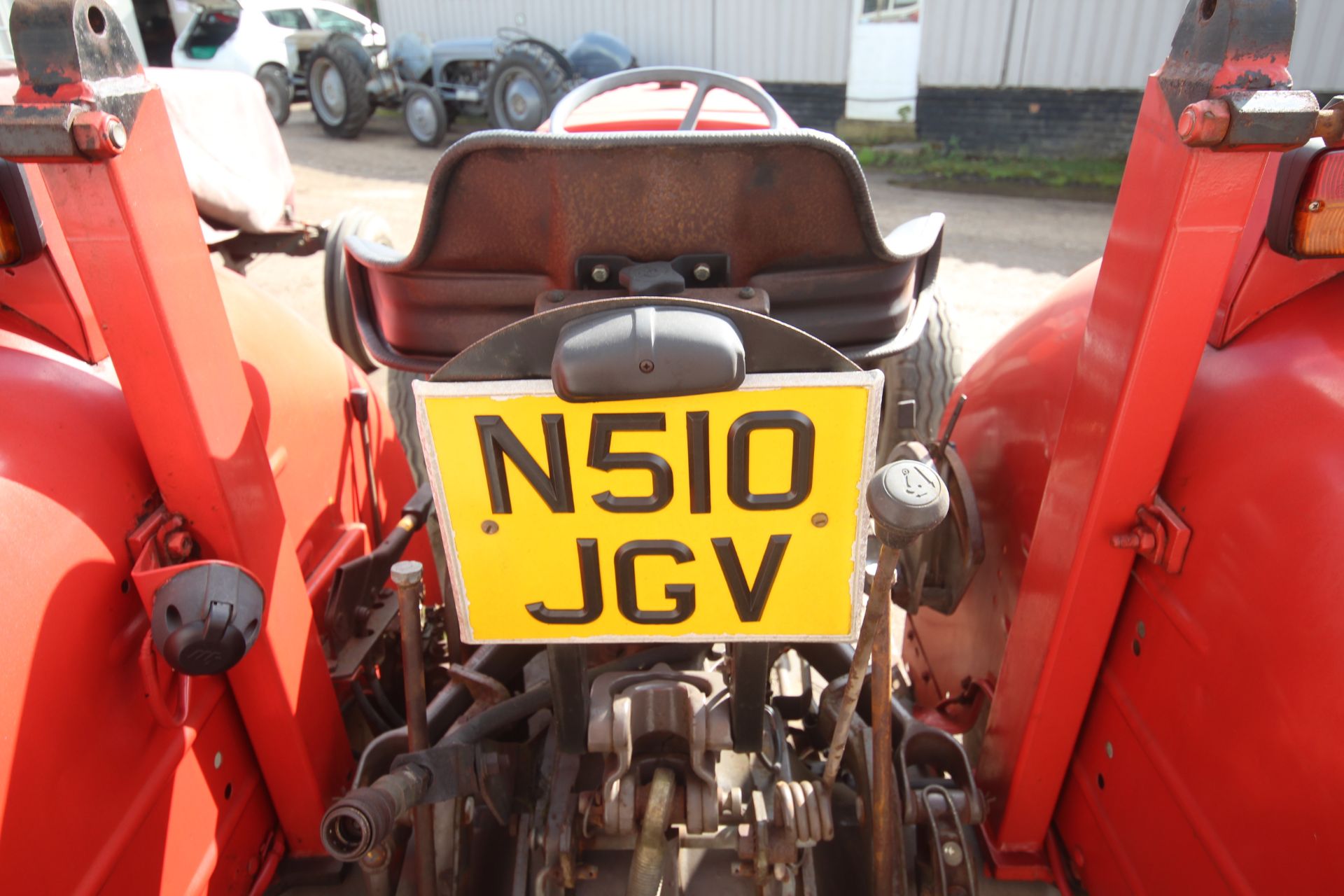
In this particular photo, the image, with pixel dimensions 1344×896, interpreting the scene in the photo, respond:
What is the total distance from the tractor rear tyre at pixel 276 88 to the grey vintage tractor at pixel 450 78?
82cm

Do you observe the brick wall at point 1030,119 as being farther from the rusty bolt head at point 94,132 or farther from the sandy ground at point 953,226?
the rusty bolt head at point 94,132

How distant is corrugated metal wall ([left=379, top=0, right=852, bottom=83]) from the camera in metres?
10.1

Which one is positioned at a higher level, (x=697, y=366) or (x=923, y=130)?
(x=697, y=366)

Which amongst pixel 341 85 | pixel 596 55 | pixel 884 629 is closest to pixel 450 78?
pixel 341 85

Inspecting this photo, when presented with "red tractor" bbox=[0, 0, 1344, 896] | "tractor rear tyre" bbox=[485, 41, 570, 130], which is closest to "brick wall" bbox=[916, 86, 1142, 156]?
"tractor rear tyre" bbox=[485, 41, 570, 130]

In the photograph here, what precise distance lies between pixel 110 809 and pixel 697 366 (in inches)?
36.7

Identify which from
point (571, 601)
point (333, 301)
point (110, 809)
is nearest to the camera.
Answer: point (110, 809)

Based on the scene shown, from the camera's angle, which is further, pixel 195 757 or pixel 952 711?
pixel 952 711

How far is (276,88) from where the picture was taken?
11883 millimetres

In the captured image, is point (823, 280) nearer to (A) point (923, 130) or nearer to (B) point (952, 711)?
(B) point (952, 711)

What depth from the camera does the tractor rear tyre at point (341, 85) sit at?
10602mm

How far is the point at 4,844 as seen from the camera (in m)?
0.95

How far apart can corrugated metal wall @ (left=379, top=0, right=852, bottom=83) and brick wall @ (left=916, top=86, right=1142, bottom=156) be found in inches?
51.6

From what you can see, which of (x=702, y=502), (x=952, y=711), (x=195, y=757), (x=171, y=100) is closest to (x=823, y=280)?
(x=702, y=502)
